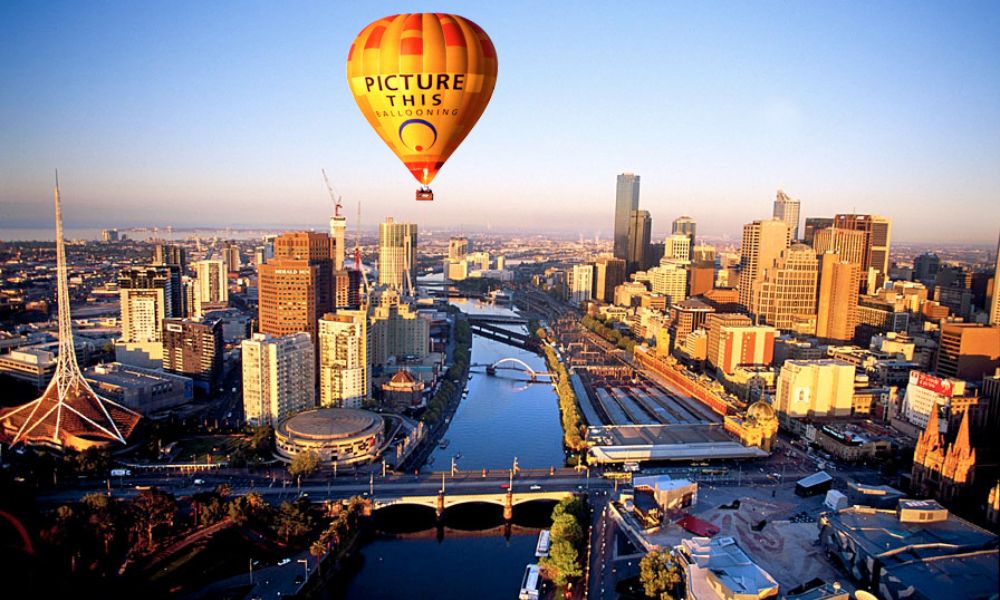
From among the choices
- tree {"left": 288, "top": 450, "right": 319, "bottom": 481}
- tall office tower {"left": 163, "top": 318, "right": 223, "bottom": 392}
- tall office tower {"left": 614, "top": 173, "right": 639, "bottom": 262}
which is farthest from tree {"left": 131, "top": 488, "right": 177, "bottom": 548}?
tall office tower {"left": 614, "top": 173, "right": 639, "bottom": 262}

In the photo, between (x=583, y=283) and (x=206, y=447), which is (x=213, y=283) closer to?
(x=583, y=283)

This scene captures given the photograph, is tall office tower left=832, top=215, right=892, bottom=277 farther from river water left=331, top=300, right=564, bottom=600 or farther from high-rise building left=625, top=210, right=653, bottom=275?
river water left=331, top=300, right=564, bottom=600

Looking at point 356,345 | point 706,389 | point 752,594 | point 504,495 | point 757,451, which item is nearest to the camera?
point 752,594

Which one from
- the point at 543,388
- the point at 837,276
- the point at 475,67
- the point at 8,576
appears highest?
the point at 475,67

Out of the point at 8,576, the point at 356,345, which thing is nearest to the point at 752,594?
the point at 8,576

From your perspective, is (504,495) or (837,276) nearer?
(504,495)

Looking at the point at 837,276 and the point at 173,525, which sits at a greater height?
the point at 837,276

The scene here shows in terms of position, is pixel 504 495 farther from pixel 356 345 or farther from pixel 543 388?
pixel 543 388
